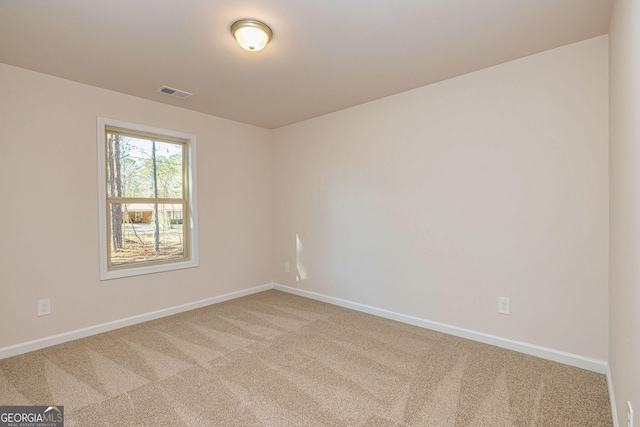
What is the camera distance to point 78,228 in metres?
2.95

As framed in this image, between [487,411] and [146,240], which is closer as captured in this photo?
[487,411]

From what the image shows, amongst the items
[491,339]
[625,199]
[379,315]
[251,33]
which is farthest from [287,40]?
[491,339]

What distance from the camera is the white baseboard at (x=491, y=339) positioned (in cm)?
228

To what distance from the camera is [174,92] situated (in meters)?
3.19

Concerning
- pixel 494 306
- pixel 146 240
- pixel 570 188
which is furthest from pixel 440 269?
pixel 146 240

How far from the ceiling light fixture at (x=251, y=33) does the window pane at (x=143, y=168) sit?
2028mm

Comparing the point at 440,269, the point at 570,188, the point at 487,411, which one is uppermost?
the point at 570,188

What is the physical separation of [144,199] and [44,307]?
4.37 feet

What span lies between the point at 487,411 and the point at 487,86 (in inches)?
96.8

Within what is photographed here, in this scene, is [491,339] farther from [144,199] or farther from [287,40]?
[144,199]

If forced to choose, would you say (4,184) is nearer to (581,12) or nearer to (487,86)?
(487,86)

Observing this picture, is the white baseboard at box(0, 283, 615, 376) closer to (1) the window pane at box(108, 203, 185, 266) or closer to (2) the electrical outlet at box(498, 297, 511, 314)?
(2) the electrical outlet at box(498, 297, 511, 314)

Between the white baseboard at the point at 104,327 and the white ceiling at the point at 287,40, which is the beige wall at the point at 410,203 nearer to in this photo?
the white baseboard at the point at 104,327

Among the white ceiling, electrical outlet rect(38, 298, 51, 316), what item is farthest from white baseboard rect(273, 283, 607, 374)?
electrical outlet rect(38, 298, 51, 316)
